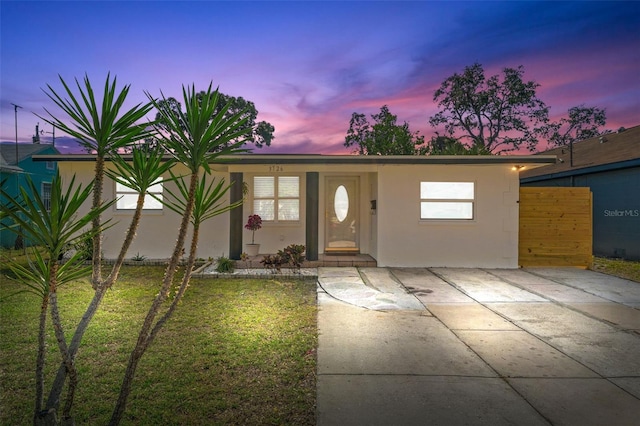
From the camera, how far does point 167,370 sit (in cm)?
318

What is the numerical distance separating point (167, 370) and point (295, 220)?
680 cm

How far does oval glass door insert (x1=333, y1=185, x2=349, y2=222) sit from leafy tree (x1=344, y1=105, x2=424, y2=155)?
1424 cm

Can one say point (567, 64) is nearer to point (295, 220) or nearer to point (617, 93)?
point (617, 93)

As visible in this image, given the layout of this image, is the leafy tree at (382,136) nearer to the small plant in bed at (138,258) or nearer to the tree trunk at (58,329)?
the small plant in bed at (138,258)

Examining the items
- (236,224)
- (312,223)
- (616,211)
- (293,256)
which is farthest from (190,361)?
(616,211)

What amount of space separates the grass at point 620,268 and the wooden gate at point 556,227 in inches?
22.5

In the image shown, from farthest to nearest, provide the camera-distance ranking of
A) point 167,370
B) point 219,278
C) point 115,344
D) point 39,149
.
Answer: point 39,149 → point 219,278 → point 115,344 → point 167,370

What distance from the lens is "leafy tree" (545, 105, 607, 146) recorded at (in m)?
24.1

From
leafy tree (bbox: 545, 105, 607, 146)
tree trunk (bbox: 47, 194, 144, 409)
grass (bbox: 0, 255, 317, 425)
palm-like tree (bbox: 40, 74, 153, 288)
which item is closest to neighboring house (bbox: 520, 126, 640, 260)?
leafy tree (bbox: 545, 105, 607, 146)

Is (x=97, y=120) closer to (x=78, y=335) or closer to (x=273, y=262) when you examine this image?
(x=78, y=335)

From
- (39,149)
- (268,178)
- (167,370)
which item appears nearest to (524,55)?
(268,178)

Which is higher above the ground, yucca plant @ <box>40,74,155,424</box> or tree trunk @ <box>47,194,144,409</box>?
yucca plant @ <box>40,74,155,424</box>

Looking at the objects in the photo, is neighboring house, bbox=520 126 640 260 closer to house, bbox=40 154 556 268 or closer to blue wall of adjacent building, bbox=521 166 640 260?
blue wall of adjacent building, bbox=521 166 640 260

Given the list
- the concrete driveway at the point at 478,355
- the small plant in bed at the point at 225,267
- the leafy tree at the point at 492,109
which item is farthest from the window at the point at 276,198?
the leafy tree at the point at 492,109
